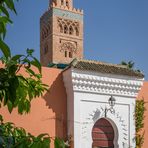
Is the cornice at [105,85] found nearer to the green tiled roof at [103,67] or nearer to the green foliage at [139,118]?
the green tiled roof at [103,67]

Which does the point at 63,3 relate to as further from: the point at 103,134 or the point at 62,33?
the point at 103,134

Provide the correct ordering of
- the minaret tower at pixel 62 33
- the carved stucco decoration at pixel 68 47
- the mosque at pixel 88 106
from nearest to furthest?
the mosque at pixel 88 106, the minaret tower at pixel 62 33, the carved stucco decoration at pixel 68 47

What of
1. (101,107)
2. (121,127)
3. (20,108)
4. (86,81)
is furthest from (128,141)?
(20,108)

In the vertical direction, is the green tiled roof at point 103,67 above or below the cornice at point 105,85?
above

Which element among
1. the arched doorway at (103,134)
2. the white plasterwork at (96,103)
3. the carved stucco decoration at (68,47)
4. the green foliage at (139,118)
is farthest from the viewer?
the carved stucco decoration at (68,47)

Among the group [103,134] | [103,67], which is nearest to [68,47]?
[103,67]

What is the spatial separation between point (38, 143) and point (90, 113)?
39.3 ft

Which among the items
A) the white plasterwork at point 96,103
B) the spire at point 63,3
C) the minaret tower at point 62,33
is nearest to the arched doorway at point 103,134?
the white plasterwork at point 96,103

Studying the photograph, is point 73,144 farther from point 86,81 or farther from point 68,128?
point 86,81

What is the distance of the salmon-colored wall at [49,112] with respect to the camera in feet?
40.6

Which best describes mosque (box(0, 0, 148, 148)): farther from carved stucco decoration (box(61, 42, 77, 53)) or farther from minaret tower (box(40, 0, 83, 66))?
carved stucco decoration (box(61, 42, 77, 53))

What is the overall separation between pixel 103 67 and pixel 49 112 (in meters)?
2.50

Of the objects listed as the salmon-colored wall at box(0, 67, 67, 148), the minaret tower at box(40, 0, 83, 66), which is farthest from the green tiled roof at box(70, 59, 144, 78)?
the minaret tower at box(40, 0, 83, 66)

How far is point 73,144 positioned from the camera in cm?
1273
